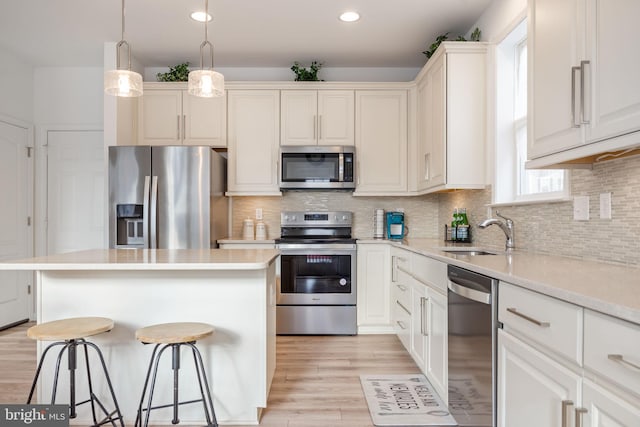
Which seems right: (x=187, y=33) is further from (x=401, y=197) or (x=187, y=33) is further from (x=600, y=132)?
(x=600, y=132)

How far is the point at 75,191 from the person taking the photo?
14.9 feet

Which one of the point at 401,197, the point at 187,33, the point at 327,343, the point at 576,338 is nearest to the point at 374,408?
the point at 327,343

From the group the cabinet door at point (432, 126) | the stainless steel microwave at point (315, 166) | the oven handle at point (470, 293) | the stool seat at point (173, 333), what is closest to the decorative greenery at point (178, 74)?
the stainless steel microwave at point (315, 166)

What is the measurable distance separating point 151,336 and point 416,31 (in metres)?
3.14

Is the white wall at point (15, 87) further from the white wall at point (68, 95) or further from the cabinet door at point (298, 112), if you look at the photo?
the cabinet door at point (298, 112)

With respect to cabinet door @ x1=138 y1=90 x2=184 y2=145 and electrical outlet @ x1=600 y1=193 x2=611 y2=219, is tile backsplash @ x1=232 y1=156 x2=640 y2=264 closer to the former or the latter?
electrical outlet @ x1=600 y1=193 x2=611 y2=219

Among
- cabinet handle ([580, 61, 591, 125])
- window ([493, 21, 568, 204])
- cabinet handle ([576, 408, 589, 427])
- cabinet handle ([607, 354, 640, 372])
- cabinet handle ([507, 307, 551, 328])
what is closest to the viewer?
cabinet handle ([607, 354, 640, 372])

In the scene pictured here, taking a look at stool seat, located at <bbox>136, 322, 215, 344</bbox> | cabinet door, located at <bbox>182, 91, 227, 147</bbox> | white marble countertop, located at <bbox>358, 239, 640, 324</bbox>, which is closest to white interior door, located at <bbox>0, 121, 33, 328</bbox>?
cabinet door, located at <bbox>182, 91, 227, 147</bbox>

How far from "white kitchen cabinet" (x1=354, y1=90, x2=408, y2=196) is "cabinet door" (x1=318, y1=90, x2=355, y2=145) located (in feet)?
0.29

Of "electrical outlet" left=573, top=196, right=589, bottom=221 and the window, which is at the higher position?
the window

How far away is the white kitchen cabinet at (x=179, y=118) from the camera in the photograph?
409 centimetres

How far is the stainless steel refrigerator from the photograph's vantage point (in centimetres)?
352

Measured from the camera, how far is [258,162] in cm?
411

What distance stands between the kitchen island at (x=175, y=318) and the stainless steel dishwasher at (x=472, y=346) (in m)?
0.96
